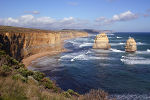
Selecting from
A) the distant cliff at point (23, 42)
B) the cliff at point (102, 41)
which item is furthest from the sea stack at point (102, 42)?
the distant cliff at point (23, 42)

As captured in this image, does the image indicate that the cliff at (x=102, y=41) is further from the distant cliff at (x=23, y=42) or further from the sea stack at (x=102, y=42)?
the distant cliff at (x=23, y=42)

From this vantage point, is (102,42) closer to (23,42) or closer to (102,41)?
(102,41)

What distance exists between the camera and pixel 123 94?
1758 cm

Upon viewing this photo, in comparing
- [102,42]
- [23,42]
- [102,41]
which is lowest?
[102,42]

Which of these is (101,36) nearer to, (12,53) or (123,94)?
(12,53)

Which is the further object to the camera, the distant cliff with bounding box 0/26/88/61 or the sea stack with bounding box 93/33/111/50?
the sea stack with bounding box 93/33/111/50

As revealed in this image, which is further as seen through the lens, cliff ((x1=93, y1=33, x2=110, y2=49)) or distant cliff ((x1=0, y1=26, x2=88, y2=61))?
cliff ((x1=93, y1=33, x2=110, y2=49))

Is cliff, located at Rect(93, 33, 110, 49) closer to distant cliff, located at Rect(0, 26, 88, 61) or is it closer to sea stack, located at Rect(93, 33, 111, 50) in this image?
sea stack, located at Rect(93, 33, 111, 50)

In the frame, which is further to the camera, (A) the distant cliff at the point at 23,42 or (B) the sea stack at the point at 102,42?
(B) the sea stack at the point at 102,42

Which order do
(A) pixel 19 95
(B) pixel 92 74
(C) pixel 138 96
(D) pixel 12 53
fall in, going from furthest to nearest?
1. (D) pixel 12 53
2. (B) pixel 92 74
3. (C) pixel 138 96
4. (A) pixel 19 95

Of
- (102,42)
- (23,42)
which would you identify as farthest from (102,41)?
(23,42)

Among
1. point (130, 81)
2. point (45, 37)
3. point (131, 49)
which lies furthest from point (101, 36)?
point (130, 81)

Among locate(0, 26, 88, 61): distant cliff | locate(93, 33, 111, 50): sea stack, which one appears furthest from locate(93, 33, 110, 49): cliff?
locate(0, 26, 88, 61): distant cliff

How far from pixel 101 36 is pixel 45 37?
68.3ft
